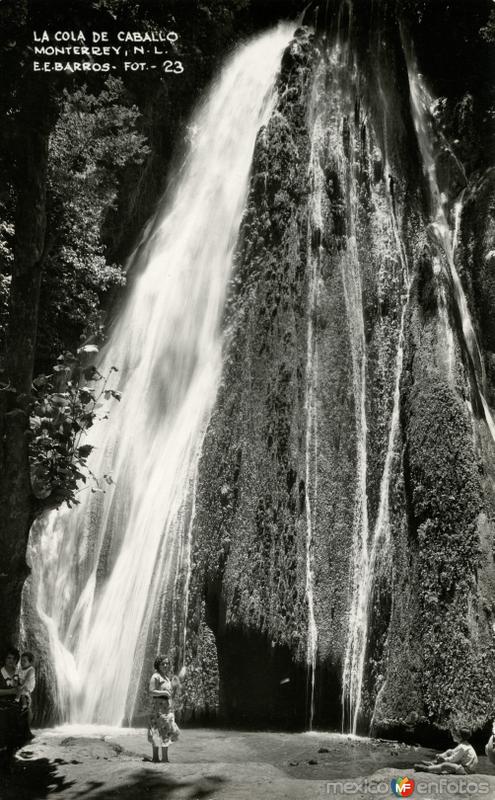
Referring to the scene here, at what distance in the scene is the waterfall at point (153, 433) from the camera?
1075cm

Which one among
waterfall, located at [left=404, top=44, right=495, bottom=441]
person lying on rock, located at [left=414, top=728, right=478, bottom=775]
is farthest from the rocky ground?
waterfall, located at [left=404, top=44, right=495, bottom=441]

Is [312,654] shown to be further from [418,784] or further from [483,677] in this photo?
[418,784]

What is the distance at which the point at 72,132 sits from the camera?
15.5 metres

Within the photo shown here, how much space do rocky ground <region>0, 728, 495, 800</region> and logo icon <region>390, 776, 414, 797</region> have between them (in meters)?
0.07

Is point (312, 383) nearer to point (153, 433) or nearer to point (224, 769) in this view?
point (153, 433)

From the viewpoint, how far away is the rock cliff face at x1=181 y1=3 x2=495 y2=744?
9.40 m

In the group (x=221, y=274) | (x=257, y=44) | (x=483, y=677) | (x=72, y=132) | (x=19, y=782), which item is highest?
(x=257, y=44)

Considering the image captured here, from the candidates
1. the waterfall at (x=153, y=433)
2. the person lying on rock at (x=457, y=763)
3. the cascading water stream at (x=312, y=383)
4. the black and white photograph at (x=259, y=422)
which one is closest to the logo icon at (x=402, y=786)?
the black and white photograph at (x=259, y=422)

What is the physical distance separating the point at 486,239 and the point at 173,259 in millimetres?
6179

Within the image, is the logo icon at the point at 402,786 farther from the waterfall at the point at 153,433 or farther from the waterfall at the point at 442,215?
the waterfall at the point at 442,215

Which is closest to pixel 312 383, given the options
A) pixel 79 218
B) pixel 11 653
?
pixel 11 653

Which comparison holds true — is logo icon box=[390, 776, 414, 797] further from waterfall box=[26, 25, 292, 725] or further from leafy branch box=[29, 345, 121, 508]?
waterfall box=[26, 25, 292, 725]

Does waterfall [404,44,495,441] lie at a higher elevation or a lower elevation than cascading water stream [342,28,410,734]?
higher

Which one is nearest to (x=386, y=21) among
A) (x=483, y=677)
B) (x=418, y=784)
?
(x=483, y=677)
